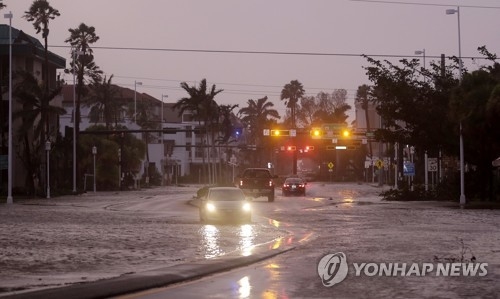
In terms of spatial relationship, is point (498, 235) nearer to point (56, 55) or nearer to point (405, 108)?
point (405, 108)

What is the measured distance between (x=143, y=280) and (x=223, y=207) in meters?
20.0

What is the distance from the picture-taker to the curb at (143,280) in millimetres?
13680

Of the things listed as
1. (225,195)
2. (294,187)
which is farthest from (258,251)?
(294,187)

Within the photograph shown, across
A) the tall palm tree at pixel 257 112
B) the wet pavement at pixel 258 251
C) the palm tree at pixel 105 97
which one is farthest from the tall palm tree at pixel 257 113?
the wet pavement at pixel 258 251

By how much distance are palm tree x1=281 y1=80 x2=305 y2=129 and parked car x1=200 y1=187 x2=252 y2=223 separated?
124 meters

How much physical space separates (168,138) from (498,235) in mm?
133789

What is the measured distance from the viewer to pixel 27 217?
130 feet

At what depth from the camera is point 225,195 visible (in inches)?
1428

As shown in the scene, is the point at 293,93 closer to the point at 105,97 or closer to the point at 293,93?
the point at 293,93

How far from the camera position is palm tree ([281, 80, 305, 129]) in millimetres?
161125

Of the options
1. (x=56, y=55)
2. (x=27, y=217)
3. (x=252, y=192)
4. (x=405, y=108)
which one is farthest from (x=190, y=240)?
(x=56, y=55)

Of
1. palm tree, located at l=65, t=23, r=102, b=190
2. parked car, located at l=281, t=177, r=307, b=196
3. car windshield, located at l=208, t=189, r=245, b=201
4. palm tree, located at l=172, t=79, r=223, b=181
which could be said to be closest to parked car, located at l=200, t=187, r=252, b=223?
car windshield, located at l=208, t=189, r=245, b=201

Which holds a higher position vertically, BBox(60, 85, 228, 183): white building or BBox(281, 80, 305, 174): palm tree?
BBox(281, 80, 305, 174): palm tree

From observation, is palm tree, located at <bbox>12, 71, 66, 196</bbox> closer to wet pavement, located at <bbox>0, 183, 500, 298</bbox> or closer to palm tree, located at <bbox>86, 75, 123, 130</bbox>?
palm tree, located at <bbox>86, 75, 123, 130</bbox>
